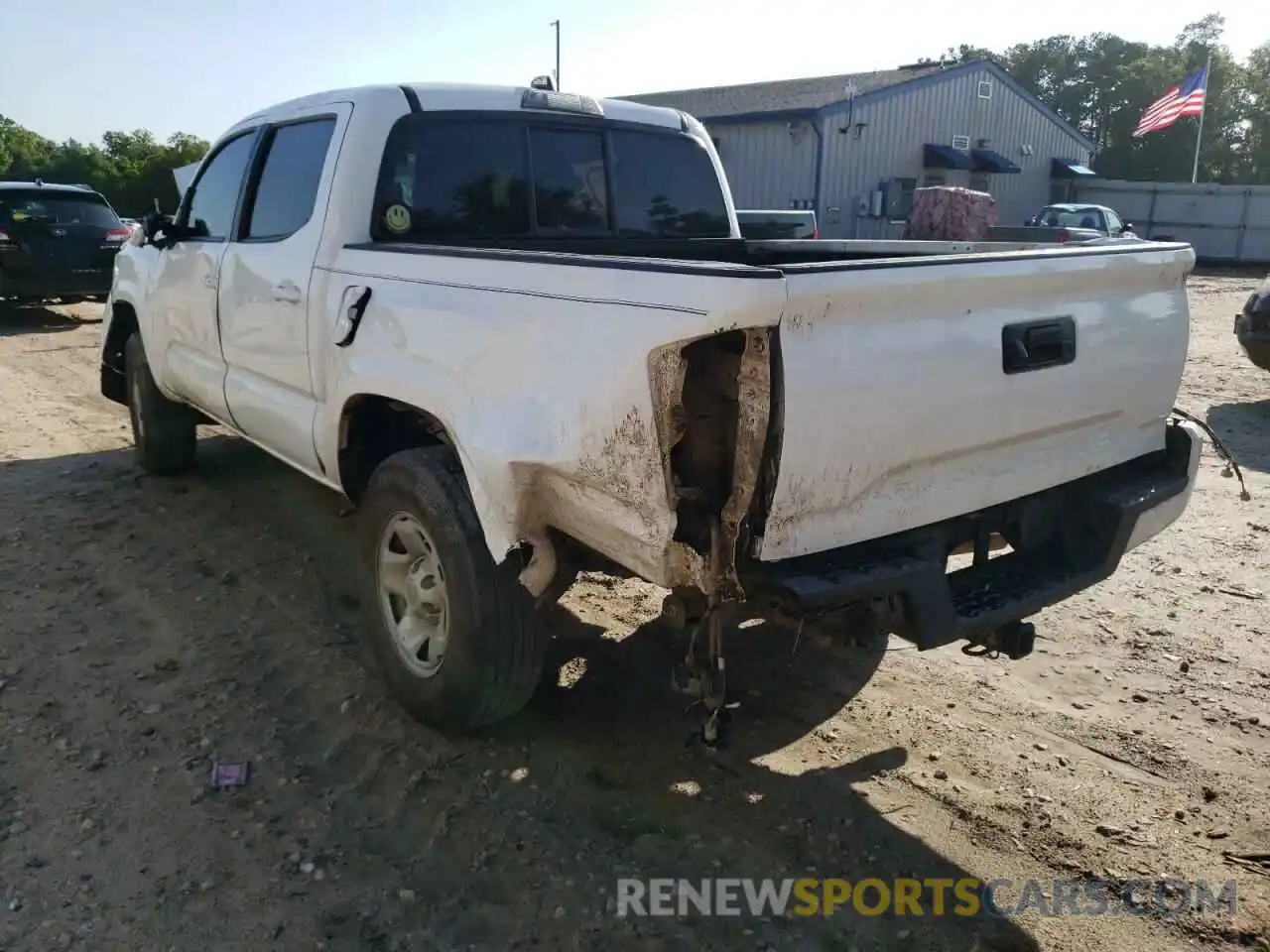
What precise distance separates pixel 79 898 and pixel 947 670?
302 cm

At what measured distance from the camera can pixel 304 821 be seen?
3047mm

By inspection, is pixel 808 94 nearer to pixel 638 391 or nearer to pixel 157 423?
pixel 157 423

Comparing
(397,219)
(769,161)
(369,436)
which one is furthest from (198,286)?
(769,161)

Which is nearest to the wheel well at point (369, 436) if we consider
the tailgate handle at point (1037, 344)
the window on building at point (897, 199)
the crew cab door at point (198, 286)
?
the crew cab door at point (198, 286)

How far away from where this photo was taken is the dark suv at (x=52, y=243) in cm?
1270

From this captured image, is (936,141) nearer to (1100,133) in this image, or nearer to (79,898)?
(79,898)

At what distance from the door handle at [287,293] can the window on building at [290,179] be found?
229mm

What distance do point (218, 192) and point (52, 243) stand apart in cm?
935

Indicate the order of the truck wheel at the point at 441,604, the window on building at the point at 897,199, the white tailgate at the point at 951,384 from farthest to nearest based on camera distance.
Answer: the window on building at the point at 897,199 < the truck wheel at the point at 441,604 < the white tailgate at the point at 951,384

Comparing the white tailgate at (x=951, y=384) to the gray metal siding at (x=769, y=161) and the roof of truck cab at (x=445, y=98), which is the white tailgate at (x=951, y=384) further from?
the gray metal siding at (x=769, y=161)

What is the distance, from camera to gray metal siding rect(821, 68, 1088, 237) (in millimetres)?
26469

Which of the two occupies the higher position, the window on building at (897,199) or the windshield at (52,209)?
the window on building at (897,199)

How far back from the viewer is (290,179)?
4371mm

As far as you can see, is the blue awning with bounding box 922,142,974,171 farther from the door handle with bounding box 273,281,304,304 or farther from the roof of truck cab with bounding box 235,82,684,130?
the door handle with bounding box 273,281,304,304
